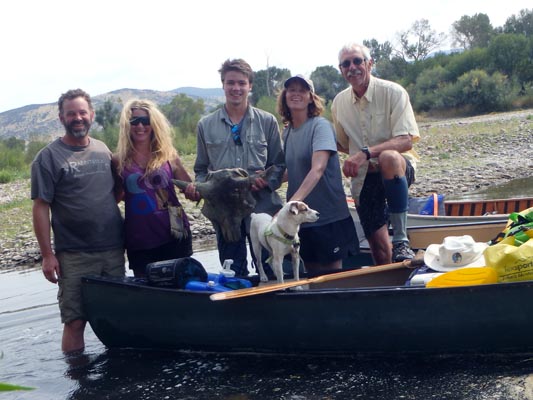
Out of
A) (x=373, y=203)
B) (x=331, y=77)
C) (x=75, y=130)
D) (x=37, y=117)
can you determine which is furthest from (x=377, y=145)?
(x=37, y=117)

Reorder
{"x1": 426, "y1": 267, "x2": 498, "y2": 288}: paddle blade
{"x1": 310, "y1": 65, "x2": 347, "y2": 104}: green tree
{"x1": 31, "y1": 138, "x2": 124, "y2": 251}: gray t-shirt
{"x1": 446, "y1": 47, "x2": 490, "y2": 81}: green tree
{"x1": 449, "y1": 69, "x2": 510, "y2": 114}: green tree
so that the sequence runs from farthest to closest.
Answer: {"x1": 310, "y1": 65, "x2": 347, "y2": 104}: green tree < {"x1": 446, "y1": 47, "x2": 490, "y2": 81}: green tree < {"x1": 449, "y1": 69, "x2": 510, "y2": 114}: green tree < {"x1": 31, "y1": 138, "x2": 124, "y2": 251}: gray t-shirt < {"x1": 426, "y1": 267, "x2": 498, "y2": 288}: paddle blade

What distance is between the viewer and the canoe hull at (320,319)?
200 inches

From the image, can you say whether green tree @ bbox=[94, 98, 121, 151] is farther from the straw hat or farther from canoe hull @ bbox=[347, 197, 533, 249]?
the straw hat

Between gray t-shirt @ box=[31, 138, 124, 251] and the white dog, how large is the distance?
51.3 inches

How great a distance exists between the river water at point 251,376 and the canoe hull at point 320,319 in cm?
11

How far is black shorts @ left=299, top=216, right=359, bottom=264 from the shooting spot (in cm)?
604

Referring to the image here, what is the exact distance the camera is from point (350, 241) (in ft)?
20.4

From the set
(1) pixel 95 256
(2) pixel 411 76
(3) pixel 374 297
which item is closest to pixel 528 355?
(3) pixel 374 297

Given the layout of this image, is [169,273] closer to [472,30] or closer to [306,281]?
[306,281]

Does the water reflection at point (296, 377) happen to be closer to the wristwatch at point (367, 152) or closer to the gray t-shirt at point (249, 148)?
the gray t-shirt at point (249, 148)

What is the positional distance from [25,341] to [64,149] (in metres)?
2.89

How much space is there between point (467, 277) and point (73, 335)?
3611 millimetres

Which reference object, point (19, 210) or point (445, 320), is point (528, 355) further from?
point (19, 210)

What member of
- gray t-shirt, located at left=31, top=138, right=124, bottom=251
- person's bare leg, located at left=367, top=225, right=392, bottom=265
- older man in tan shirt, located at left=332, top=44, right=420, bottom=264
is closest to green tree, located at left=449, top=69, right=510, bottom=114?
person's bare leg, located at left=367, top=225, right=392, bottom=265
